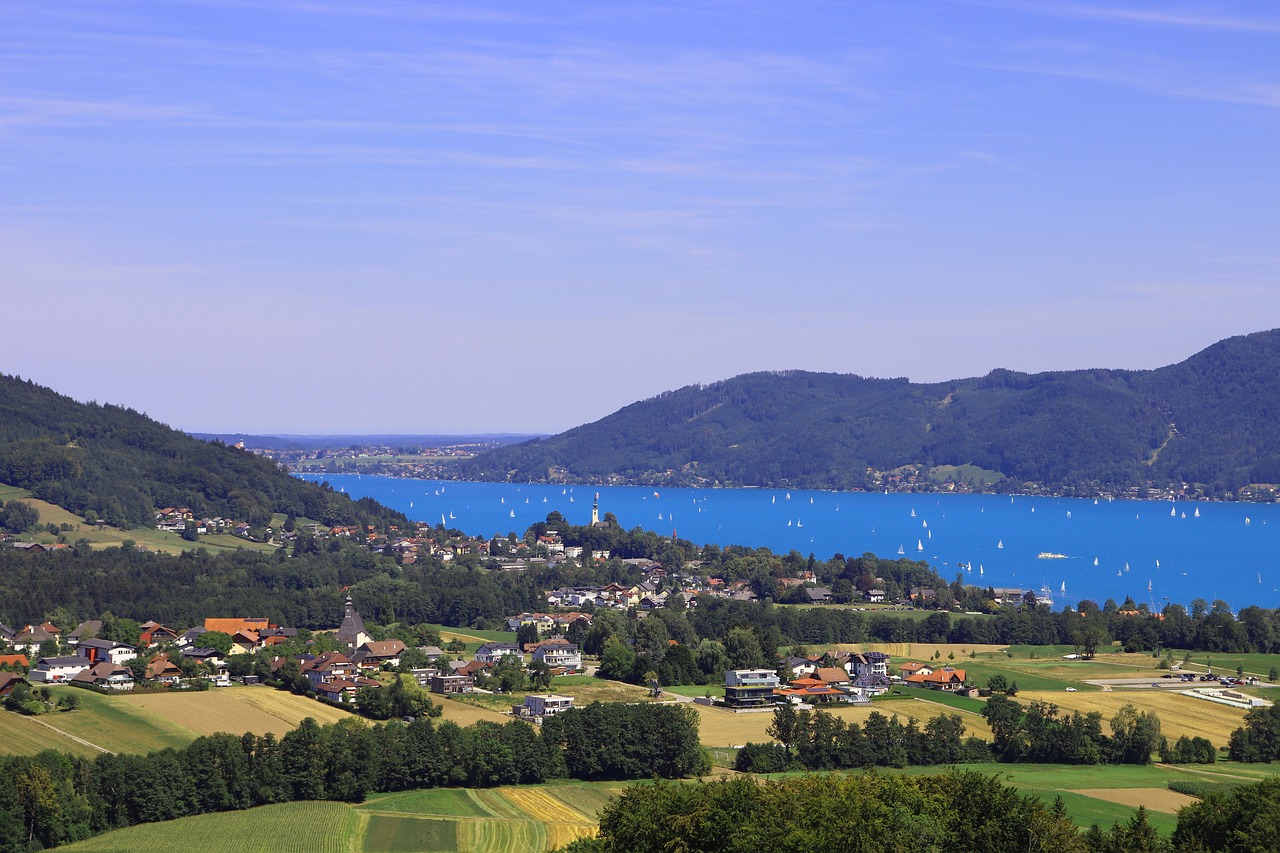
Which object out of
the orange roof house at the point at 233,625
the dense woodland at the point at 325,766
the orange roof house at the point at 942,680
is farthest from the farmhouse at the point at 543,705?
the orange roof house at the point at 233,625

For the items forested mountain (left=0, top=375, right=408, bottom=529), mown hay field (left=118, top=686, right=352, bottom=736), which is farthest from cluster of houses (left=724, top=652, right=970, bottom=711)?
forested mountain (left=0, top=375, right=408, bottom=529)

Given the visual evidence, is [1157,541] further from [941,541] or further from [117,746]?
[117,746]

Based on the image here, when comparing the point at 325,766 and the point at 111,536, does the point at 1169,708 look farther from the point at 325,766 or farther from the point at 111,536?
the point at 111,536

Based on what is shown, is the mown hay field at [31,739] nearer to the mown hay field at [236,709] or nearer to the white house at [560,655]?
the mown hay field at [236,709]

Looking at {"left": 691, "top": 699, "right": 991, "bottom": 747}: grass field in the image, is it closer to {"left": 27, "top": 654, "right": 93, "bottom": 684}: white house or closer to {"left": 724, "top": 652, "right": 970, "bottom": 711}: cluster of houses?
{"left": 724, "top": 652, "right": 970, "bottom": 711}: cluster of houses

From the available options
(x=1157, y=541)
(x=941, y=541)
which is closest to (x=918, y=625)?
(x=941, y=541)

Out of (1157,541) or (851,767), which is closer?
(851,767)
